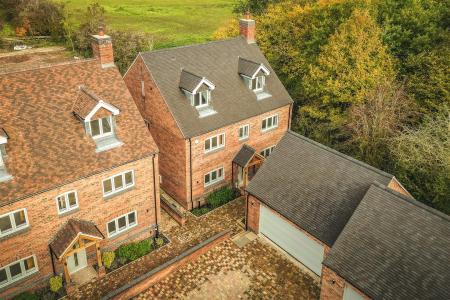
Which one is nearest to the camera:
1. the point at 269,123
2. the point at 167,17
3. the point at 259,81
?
the point at 259,81

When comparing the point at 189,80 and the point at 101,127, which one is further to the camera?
the point at 189,80

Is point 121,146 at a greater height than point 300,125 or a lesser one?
greater

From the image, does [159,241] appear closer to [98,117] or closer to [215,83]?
[98,117]

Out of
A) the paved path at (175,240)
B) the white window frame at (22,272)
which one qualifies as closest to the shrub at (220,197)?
the paved path at (175,240)

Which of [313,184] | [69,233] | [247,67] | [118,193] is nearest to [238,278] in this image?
[313,184]

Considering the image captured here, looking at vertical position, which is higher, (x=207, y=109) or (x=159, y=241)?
(x=207, y=109)

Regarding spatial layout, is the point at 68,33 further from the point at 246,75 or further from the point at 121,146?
the point at 121,146

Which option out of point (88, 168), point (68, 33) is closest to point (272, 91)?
point (88, 168)
